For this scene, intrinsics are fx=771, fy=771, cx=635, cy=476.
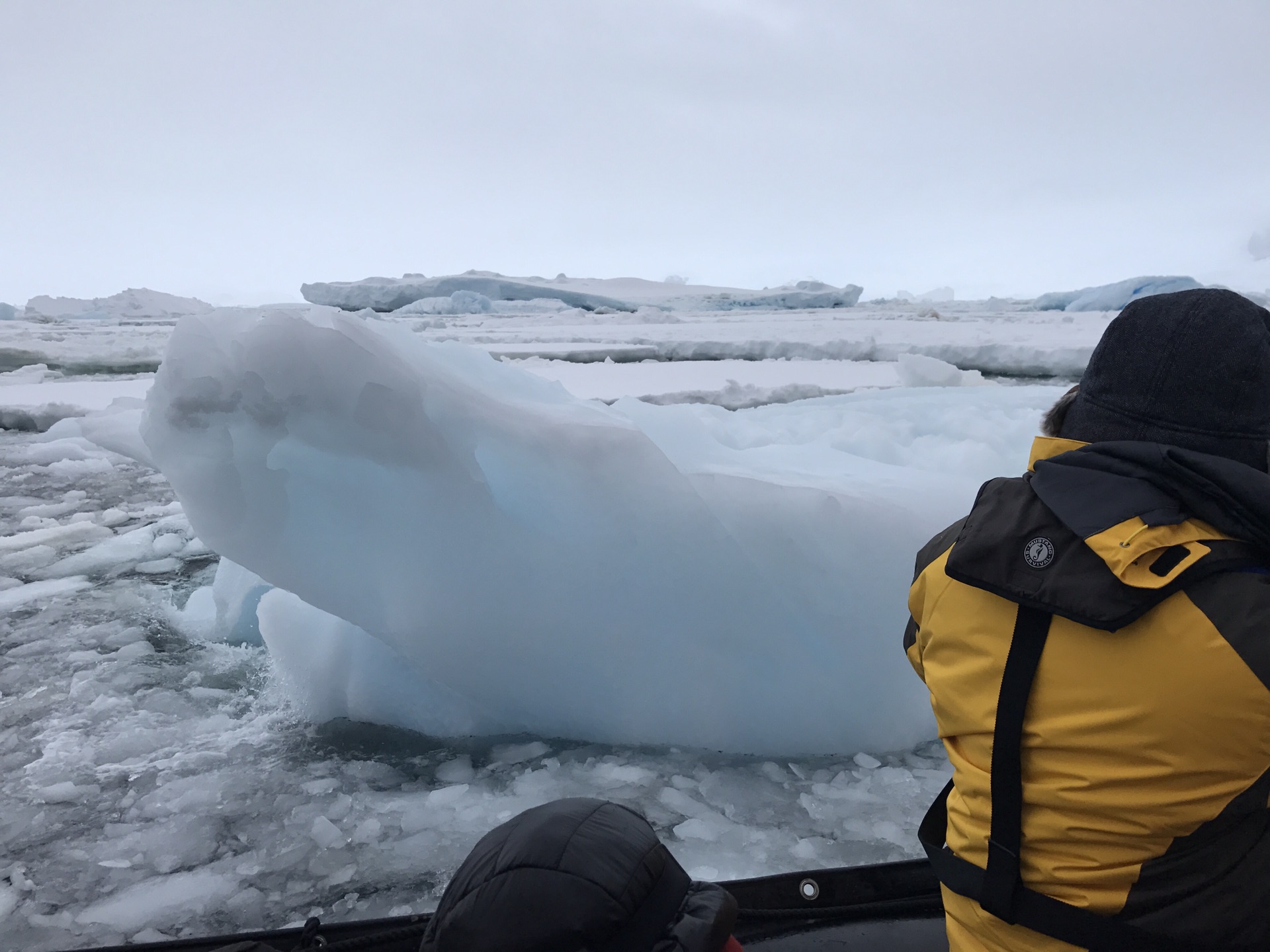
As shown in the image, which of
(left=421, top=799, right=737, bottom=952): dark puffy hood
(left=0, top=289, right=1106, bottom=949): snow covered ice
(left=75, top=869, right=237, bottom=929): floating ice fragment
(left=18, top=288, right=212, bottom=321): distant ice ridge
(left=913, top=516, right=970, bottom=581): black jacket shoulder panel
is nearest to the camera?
(left=421, top=799, right=737, bottom=952): dark puffy hood

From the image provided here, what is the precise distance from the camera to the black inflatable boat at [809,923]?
1.25 metres

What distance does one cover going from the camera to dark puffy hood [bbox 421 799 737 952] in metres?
0.80

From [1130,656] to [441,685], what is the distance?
5.62 feet

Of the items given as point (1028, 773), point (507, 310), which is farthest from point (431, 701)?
point (507, 310)

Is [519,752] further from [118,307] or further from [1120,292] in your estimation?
[118,307]

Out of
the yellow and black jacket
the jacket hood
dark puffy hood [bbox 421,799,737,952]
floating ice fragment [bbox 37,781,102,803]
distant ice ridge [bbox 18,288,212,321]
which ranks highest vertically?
distant ice ridge [bbox 18,288,212,321]

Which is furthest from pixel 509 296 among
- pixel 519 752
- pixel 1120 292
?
pixel 519 752

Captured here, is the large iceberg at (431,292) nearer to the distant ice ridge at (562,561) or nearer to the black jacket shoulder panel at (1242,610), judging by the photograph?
the distant ice ridge at (562,561)

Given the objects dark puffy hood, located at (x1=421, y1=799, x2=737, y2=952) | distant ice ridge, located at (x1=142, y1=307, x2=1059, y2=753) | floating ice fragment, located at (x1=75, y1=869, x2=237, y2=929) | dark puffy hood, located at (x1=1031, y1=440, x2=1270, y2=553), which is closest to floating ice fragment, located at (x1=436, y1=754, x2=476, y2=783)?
distant ice ridge, located at (x1=142, y1=307, x2=1059, y2=753)

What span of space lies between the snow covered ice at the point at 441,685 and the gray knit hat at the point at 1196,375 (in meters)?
1.10

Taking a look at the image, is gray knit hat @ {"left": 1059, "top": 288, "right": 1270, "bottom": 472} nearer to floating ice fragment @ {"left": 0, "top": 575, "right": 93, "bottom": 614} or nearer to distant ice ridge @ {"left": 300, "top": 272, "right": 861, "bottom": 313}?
floating ice fragment @ {"left": 0, "top": 575, "right": 93, "bottom": 614}

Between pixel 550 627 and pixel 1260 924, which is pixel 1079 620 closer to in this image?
pixel 1260 924

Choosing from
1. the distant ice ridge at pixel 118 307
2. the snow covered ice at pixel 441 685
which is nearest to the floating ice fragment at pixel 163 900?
the snow covered ice at pixel 441 685

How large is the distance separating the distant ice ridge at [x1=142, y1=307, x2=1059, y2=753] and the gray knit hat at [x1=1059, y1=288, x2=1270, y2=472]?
119cm
